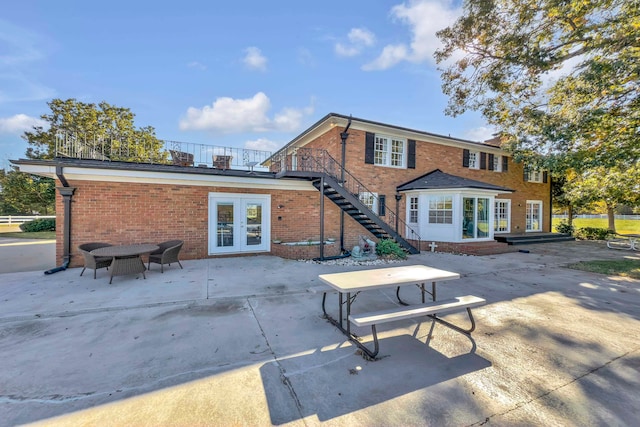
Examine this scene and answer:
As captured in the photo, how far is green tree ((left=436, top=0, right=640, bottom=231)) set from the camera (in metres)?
8.36

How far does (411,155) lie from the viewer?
42.3ft

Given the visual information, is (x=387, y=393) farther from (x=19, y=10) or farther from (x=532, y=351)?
(x=19, y=10)

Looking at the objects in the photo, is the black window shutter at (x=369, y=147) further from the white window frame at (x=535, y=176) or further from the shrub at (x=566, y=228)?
the shrub at (x=566, y=228)

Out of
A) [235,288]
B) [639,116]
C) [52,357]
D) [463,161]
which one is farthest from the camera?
[463,161]

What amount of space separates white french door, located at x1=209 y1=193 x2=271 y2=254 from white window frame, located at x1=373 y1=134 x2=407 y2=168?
5686 millimetres

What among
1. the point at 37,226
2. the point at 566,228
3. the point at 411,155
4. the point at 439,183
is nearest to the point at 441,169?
the point at 411,155

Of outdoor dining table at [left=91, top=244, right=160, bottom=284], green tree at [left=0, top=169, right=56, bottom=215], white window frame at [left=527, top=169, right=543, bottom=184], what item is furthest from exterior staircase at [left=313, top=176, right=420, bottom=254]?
green tree at [left=0, top=169, right=56, bottom=215]

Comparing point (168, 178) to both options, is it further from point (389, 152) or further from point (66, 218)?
point (389, 152)

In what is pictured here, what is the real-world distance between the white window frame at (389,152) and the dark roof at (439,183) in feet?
3.73

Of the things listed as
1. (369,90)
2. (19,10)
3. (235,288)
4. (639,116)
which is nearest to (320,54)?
(369,90)

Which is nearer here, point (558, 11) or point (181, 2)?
point (181, 2)

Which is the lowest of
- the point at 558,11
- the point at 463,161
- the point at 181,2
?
the point at 463,161

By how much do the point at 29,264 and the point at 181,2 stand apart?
9711mm

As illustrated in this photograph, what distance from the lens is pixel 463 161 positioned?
14500mm
